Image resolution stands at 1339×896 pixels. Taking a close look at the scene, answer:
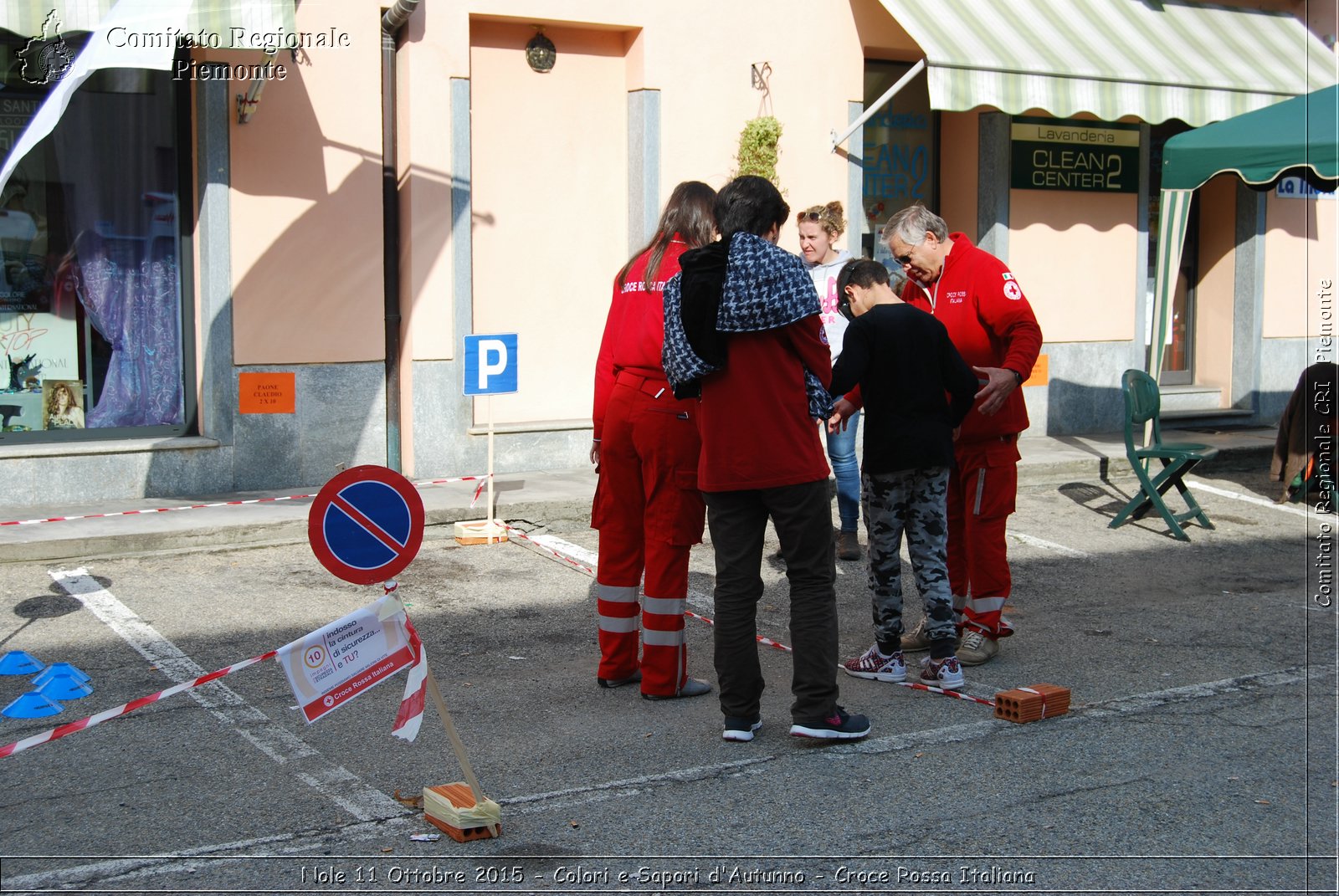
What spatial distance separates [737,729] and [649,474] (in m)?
1.03

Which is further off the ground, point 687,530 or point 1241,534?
point 687,530

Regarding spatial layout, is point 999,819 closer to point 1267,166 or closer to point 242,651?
point 242,651

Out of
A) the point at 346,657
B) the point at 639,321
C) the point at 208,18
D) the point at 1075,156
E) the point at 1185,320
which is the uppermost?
the point at 208,18

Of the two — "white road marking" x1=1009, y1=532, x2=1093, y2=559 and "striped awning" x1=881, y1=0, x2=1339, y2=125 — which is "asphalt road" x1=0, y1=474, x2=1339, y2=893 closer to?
"white road marking" x1=1009, y1=532, x2=1093, y2=559

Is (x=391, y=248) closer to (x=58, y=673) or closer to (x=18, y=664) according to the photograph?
(x=18, y=664)

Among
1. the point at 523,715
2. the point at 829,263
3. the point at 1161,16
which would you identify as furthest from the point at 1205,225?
the point at 523,715

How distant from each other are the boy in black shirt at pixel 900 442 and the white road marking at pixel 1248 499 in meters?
5.26

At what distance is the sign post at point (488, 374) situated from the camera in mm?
8367

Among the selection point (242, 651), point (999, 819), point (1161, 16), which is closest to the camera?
point (999, 819)

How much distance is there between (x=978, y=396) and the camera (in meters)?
5.73

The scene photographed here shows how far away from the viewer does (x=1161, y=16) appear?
1263 centimetres

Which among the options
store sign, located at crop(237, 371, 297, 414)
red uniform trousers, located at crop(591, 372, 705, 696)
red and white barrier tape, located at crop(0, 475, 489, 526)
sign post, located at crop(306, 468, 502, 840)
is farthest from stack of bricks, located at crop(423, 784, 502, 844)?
store sign, located at crop(237, 371, 297, 414)

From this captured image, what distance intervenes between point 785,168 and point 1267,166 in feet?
12.1

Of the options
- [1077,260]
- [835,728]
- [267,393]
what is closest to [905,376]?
[835,728]
